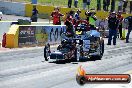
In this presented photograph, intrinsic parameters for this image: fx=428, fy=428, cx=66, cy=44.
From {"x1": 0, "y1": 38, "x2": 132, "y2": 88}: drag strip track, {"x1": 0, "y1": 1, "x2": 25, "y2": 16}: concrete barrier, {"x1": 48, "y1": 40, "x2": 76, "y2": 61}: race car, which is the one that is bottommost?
{"x1": 0, "y1": 38, "x2": 132, "y2": 88}: drag strip track

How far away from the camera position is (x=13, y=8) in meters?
45.8

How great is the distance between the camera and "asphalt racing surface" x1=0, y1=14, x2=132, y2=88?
35.0 feet

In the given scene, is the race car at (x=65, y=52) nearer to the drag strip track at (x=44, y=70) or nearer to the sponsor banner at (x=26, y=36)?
the drag strip track at (x=44, y=70)

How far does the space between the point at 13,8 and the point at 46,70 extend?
1299 inches

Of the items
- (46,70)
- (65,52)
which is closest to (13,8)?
(65,52)

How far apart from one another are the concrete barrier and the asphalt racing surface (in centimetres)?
2656

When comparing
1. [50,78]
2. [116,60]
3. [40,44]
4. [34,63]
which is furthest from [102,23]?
[50,78]

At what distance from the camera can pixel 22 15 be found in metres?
45.8

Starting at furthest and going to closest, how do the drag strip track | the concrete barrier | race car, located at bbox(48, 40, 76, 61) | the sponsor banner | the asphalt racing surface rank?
1. the concrete barrier
2. the sponsor banner
3. race car, located at bbox(48, 40, 76, 61)
4. the drag strip track
5. the asphalt racing surface

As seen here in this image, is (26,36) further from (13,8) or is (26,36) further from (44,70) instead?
(13,8)

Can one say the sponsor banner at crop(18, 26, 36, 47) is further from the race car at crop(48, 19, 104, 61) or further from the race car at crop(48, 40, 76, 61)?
the race car at crop(48, 40, 76, 61)

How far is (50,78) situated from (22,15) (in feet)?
113

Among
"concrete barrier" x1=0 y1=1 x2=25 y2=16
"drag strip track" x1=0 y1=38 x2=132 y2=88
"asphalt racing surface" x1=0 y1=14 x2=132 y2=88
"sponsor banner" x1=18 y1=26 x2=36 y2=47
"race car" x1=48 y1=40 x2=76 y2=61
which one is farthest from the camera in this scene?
"concrete barrier" x1=0 y1=1 x2=25 y2=16

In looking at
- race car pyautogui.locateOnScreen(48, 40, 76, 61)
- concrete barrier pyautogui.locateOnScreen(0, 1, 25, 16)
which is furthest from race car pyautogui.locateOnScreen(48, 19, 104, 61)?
concrete barrier pyautogui.locateOnScreen(0, 1, 25, 16)
